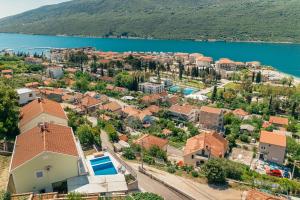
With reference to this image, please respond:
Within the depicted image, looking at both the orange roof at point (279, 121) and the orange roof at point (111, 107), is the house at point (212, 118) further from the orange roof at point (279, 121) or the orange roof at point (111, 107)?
the orange roof at point (111, 107)

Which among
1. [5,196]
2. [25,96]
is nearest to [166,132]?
[25,96]

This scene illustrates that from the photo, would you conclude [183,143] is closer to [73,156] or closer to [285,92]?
[73,156]

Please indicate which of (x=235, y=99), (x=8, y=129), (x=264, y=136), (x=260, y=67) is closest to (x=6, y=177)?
(x=8, y=129)

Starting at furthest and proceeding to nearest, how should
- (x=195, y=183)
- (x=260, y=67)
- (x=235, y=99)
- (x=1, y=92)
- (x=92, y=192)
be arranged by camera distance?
1. (x=260, y=67)
2. (x=235, y=99)
3. (x=1, y=92)
4. (x=195, y=183)
5. (x=92, y=192)

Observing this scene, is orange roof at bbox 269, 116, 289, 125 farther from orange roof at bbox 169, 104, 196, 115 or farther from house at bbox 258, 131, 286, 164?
orange roof at bbox 169, 104, 196, 115

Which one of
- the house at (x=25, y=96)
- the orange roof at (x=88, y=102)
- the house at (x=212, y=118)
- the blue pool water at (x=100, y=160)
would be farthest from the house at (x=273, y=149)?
the house at (x=25, y=96)
